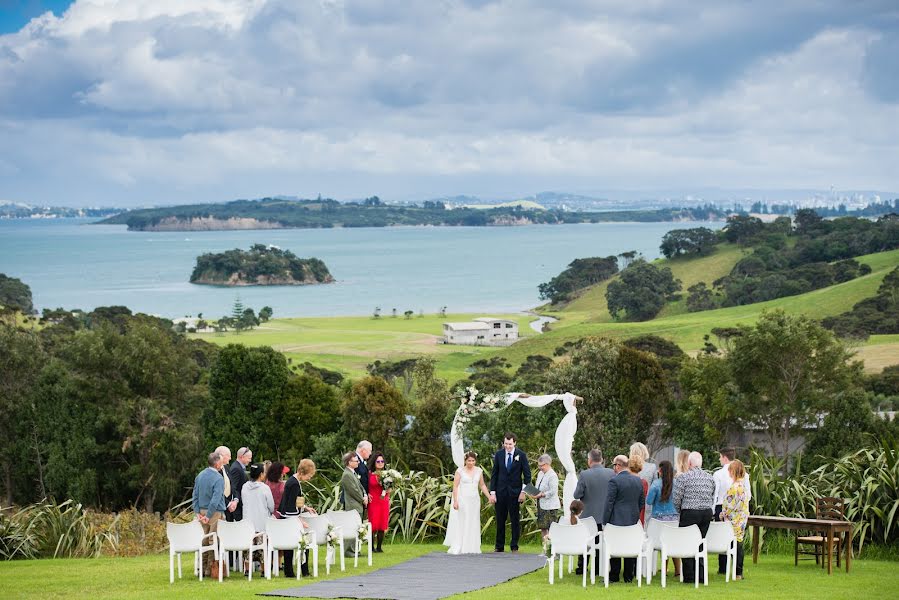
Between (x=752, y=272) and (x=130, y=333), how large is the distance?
10102 cm

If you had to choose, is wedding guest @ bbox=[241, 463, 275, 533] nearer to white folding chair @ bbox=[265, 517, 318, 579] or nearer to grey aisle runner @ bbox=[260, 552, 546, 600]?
white folding chair @ bbox=[265, 517, 318, 579]

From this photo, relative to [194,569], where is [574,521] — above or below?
above

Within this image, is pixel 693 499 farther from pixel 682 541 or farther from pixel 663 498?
pixel 682 541

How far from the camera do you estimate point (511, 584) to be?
37.7 ft

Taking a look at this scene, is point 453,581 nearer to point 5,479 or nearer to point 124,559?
point 124,559

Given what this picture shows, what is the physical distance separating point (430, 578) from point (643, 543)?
2.41 meters

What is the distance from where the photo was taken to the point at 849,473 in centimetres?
1509

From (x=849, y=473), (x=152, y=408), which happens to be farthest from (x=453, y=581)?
(x=152, y=408)

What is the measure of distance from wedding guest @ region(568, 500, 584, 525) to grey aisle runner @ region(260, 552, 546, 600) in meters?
0.98

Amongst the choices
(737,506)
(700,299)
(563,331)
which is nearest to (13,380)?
(737,506)

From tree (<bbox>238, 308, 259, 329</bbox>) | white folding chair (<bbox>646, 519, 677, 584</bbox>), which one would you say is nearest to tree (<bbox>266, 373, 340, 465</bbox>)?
white folding chair (<bbox>646, 519, 677, 584</bbox>)

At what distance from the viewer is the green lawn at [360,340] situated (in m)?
97.7

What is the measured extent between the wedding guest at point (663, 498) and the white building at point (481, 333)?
10396cm

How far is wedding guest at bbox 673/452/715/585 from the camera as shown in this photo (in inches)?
452
